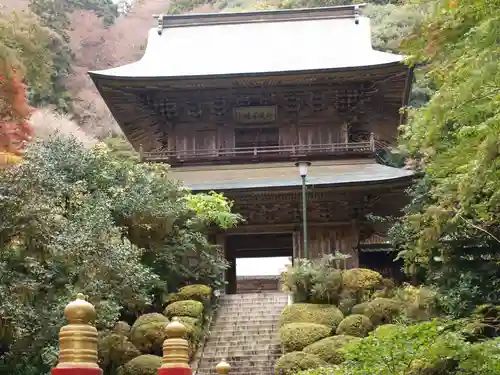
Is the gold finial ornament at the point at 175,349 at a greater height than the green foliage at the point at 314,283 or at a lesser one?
lesser

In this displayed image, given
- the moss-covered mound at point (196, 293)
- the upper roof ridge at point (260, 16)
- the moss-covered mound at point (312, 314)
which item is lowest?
Answer: the moss-covered mound at point (312, 314)

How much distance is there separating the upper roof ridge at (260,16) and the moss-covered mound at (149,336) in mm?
14015

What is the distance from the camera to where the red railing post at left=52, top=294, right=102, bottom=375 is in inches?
175

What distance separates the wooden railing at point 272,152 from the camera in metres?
19.8

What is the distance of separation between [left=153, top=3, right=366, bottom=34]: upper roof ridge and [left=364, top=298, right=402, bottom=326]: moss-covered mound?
13.8m

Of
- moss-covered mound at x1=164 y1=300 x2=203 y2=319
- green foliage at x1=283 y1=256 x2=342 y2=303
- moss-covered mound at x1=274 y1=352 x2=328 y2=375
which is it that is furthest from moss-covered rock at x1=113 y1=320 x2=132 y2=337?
green foliage at x1=283 y1=256 x2=342 y2=303

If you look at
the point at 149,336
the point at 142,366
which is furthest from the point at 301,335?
the point at 142,366

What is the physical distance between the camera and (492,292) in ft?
39.2

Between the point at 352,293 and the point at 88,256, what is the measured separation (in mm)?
5675

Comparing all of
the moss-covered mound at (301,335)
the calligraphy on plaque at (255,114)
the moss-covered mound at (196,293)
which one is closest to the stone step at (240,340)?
the moss-covered mound at (196,293)

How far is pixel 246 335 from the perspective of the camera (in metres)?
14.4

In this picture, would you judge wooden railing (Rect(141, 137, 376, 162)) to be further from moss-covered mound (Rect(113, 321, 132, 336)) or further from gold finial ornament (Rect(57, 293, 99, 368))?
gold finial ornament (Rect(57, 293, 99, 368))

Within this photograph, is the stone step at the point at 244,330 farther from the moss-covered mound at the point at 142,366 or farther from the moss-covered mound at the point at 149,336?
the moss-covered mound at the point at 142,366

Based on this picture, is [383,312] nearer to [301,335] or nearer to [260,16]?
[301,335]
